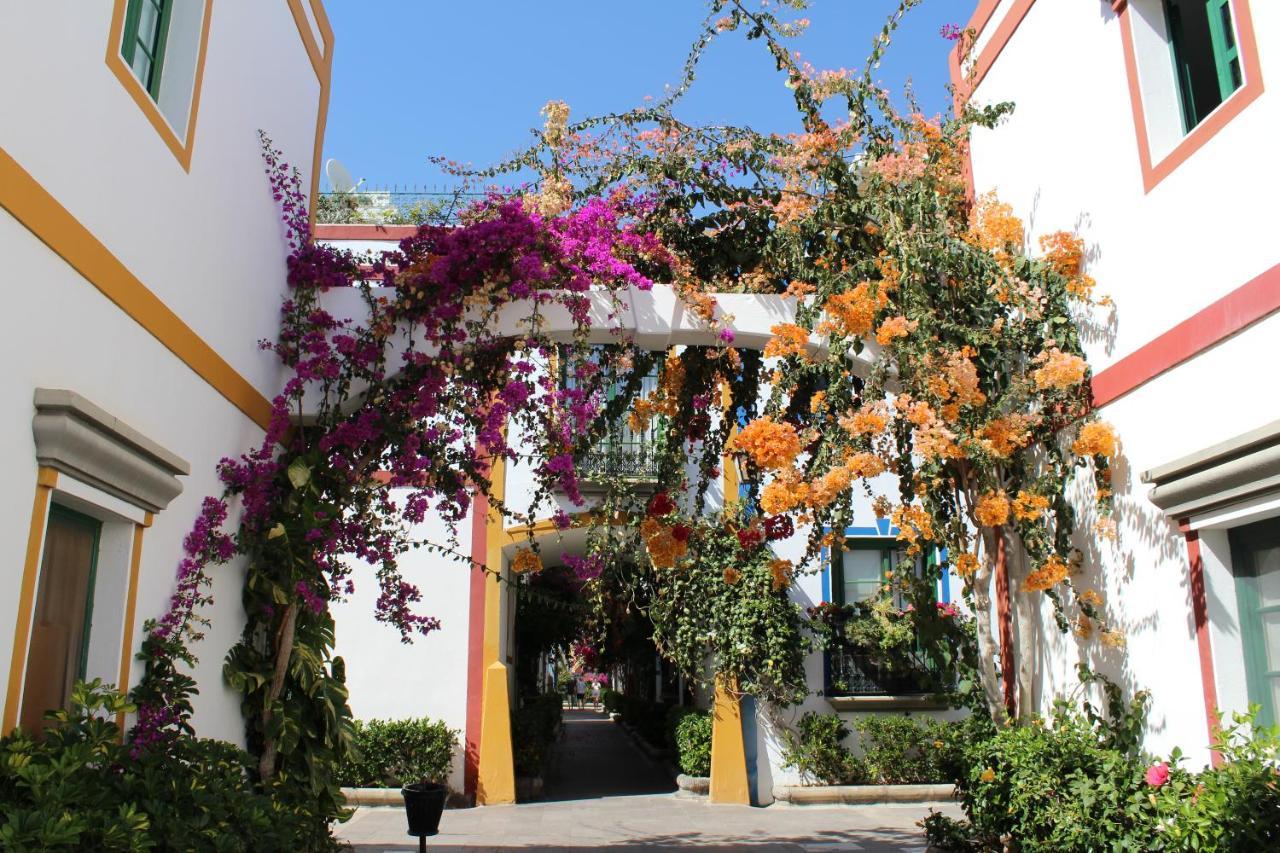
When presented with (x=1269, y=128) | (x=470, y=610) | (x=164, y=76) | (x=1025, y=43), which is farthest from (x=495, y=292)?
(x=470, y=610)

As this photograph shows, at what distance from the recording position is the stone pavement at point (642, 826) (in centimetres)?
895

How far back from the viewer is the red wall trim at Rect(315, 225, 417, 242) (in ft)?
38.3

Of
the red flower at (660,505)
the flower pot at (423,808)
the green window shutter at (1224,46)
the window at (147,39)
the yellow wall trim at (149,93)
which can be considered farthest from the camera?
the flower pot at (423,808)

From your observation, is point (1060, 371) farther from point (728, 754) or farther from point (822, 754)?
point (728, 754)

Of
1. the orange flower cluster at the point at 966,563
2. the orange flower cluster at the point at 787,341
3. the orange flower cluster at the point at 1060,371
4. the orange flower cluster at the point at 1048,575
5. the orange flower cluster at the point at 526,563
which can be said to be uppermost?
the orange flower cluster at the point at 787,341

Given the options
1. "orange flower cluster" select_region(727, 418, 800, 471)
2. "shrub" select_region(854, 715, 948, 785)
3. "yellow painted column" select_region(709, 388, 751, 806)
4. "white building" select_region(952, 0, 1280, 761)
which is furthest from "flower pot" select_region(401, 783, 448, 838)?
"shrub" select_region(854, 715, 948, 785)

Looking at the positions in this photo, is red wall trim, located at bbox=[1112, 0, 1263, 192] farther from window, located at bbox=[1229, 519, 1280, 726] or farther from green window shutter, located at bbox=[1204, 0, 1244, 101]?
window, located at bbox=[1229, 519, 1280, 726]

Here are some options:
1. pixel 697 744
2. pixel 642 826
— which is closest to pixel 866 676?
pixel 697 744

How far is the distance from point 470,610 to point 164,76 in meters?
7.69

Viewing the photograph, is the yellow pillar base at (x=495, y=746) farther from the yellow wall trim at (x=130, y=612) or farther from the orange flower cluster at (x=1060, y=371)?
the orange flower cluster at (x=1060, y=371)

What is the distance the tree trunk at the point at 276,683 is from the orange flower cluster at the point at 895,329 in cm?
361

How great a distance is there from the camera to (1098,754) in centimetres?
492

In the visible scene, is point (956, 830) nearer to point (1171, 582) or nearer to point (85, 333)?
point (1171, 582)

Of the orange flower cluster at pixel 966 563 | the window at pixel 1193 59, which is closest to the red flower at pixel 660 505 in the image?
the orange flower cluster at pixel 966 563
